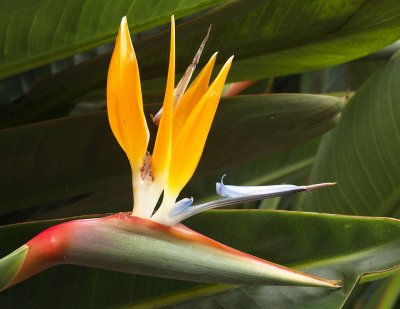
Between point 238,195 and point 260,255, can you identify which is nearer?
point 238,195

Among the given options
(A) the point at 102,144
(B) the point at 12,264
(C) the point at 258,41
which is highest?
(C) the point at 258,41

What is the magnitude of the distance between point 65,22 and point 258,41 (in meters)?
0.25

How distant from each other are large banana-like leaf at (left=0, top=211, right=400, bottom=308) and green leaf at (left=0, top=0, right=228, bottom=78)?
0.64ft

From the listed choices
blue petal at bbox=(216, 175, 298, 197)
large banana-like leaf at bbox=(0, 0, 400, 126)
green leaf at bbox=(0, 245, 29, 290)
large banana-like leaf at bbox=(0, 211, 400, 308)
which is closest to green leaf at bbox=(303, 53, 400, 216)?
large banana-like leaf at bbox=(0, 0, 400, 126)

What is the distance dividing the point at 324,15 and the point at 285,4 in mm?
53

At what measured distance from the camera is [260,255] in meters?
0.72

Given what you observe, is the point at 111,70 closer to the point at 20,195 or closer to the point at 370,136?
the point at 20,195

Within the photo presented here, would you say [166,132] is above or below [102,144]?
below

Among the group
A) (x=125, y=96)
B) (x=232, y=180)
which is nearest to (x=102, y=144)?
(x=125, y=96)

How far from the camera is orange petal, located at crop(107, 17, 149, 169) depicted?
1.76ft

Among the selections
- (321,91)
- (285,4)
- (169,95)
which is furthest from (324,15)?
(321,91)

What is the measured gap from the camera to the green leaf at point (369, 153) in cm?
101

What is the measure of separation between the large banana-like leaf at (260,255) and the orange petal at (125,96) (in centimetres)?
17

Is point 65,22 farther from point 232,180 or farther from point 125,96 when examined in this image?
point 232,180
